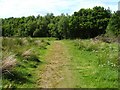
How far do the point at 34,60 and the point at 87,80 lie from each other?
20.1ft

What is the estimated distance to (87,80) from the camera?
12734 millimetres

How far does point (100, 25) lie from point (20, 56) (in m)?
77.7

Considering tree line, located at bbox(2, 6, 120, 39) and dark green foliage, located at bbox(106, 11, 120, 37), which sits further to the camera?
tree line, located at bbox(2, 6, 120, 39)

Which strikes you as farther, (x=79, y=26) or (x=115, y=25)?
(x=79, y=26)

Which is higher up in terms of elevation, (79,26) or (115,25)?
(115,25)

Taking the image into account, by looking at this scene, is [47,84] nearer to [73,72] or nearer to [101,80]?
[101,80]

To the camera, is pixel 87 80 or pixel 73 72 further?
pixel 73 72

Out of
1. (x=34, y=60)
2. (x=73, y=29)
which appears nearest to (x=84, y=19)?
(x=73, y=29)

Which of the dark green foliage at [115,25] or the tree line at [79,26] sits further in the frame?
the tree line at [79,26]

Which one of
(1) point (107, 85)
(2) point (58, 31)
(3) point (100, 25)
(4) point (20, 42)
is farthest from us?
(2) point (58, 31)

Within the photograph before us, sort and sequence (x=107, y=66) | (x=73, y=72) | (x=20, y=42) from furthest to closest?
(x=20, y=42), (x=107, y=66), (x=73, y=72)

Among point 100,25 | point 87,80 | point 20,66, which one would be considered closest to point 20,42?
point 20,66

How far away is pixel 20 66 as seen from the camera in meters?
15.5

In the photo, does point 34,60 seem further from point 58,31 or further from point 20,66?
point 58,31
